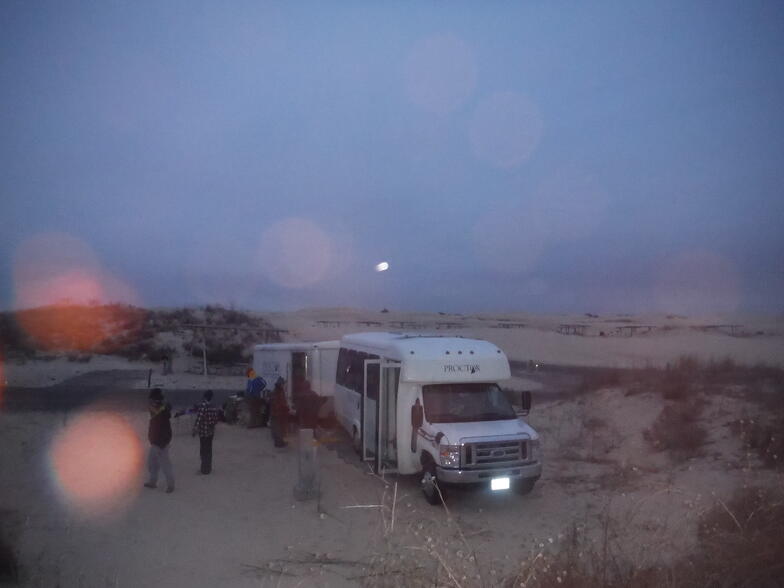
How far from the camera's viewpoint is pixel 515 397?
13.2 m

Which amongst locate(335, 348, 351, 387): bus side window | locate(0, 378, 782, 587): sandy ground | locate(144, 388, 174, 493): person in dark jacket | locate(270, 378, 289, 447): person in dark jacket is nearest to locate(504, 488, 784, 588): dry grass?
locate(0, 378, 782, 587): sandy ground

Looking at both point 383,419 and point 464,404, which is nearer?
point 464,404

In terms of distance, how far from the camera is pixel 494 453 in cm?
1063

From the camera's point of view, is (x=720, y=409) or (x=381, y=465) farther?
(x=720, y=409)

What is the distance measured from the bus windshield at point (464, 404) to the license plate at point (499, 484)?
4.12 feet

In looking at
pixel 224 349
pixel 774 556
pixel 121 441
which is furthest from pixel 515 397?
→ pixel 224 349

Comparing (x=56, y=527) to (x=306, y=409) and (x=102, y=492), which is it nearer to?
(x=102, y=492)

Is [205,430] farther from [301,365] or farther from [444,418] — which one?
[301,365]

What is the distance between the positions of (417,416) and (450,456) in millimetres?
1180

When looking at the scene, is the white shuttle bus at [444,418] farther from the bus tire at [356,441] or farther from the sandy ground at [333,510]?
the sandy ground at [333,510]

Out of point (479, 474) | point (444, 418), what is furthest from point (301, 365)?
point (479, 474)

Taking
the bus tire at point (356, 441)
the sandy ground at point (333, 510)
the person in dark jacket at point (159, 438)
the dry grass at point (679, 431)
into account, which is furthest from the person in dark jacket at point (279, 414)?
the dry grass at point (679, 431)

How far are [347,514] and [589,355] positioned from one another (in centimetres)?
4020

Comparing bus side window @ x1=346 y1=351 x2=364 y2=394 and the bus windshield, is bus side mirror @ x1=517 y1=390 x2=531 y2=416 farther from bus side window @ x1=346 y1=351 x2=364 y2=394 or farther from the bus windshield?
bus side window @ x1=346 y1=351 x2=364 y2=394
